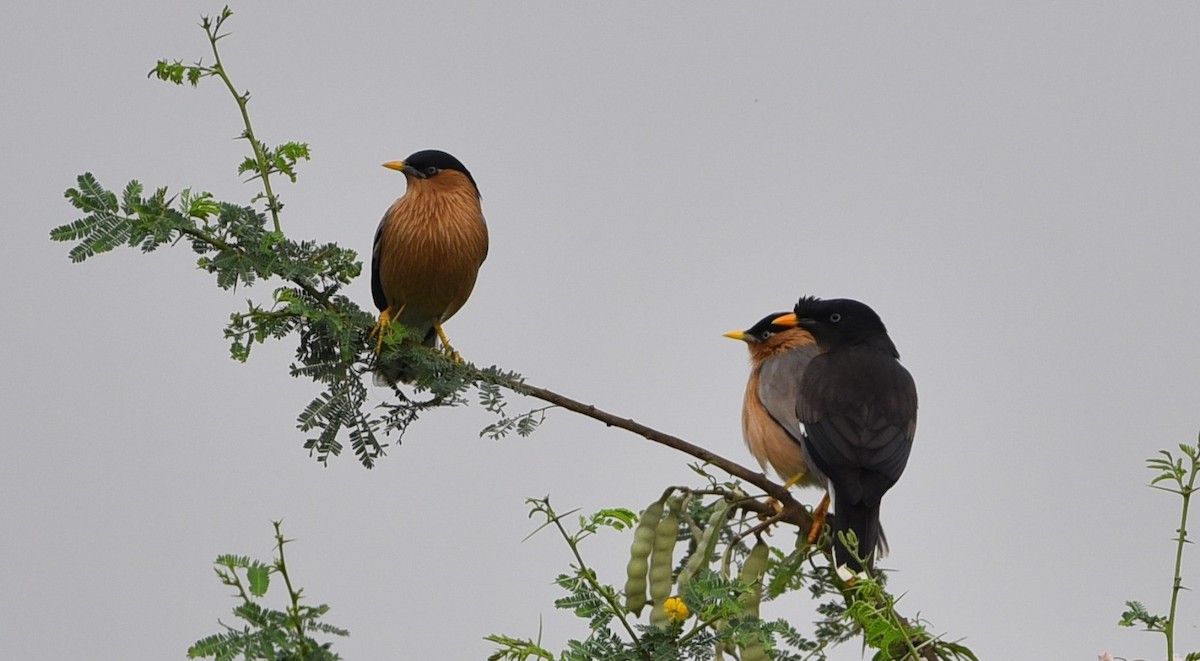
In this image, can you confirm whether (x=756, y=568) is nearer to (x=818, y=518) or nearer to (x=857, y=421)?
(x=818, y=518)

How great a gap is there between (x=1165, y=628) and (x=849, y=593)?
2.65 feet

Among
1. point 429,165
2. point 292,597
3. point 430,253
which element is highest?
point 429,165

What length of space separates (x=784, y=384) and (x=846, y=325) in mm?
427

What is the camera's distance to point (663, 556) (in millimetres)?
3197

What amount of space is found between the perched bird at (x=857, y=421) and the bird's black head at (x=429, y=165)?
176cm

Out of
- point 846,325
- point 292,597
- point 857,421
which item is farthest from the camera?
point 846,325

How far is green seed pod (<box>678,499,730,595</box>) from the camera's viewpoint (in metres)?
3.19

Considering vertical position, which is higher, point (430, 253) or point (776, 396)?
point (430, 253)

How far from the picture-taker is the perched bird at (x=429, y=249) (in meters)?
5.50

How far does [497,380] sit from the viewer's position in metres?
3.59

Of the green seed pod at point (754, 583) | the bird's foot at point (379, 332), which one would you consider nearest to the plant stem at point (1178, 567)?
the green seed pod at point (754, 583)

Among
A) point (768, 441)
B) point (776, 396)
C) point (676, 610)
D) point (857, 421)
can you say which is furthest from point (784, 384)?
point (676, 610)

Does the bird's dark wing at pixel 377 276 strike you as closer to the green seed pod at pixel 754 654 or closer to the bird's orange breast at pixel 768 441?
the bird's orange breast at pixel 768 441

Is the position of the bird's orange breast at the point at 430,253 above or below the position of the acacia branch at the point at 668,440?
above
